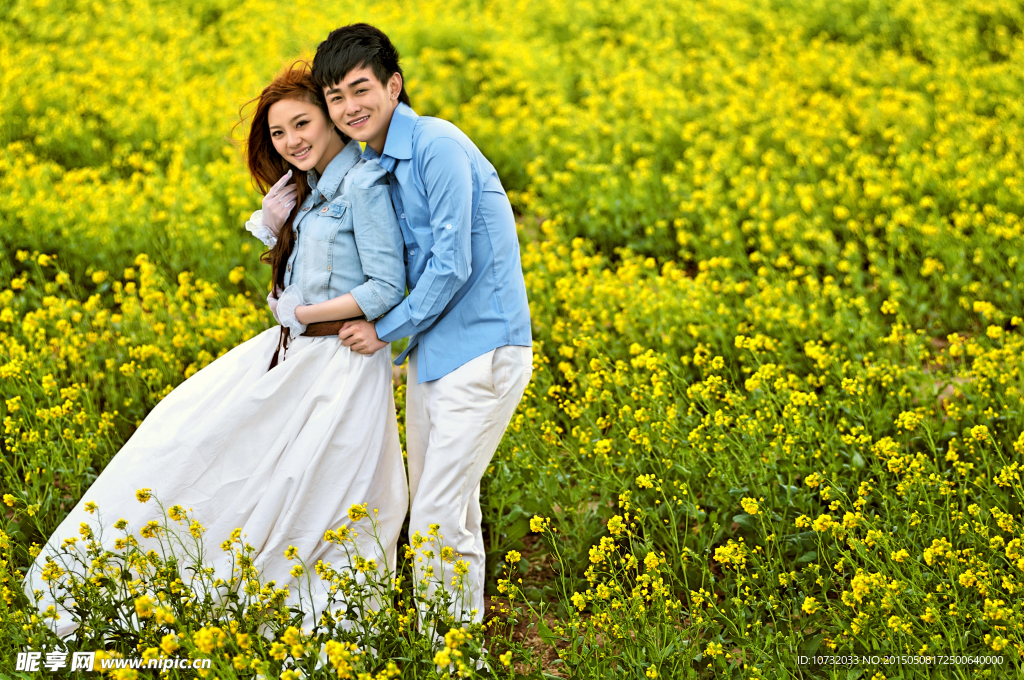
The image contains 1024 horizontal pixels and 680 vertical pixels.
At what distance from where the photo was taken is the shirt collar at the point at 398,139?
2531mm

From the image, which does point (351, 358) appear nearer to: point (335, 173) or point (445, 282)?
point (445, 282)

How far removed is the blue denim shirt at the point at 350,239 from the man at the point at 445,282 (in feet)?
0.20

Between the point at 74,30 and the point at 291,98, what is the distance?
774cm

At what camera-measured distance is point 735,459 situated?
337 cm

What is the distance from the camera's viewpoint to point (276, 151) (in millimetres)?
2885

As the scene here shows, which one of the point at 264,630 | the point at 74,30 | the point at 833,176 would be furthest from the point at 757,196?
the point at 74,30

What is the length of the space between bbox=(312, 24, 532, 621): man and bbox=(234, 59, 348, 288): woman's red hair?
0.42 ft

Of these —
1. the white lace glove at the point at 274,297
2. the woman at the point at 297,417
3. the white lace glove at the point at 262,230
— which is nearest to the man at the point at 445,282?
the woman at the point at 297,417

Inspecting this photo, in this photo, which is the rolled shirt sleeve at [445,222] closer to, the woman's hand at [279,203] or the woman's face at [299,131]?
the woman's face at [299,131]

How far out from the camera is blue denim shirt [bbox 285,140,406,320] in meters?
2.60

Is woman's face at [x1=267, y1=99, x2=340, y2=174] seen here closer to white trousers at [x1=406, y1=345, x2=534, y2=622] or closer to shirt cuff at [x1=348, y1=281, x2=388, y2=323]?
shirt cuff at [x1=348, y1=281, x2=388, y2=323]

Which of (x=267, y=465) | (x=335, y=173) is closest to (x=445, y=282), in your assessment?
(x=335, y=173)

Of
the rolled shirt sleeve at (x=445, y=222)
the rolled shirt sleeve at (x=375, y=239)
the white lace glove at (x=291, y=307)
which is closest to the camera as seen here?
the rolled shirt sleeve at (x=445, y=222)

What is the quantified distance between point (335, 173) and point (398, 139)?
0.29 metres
